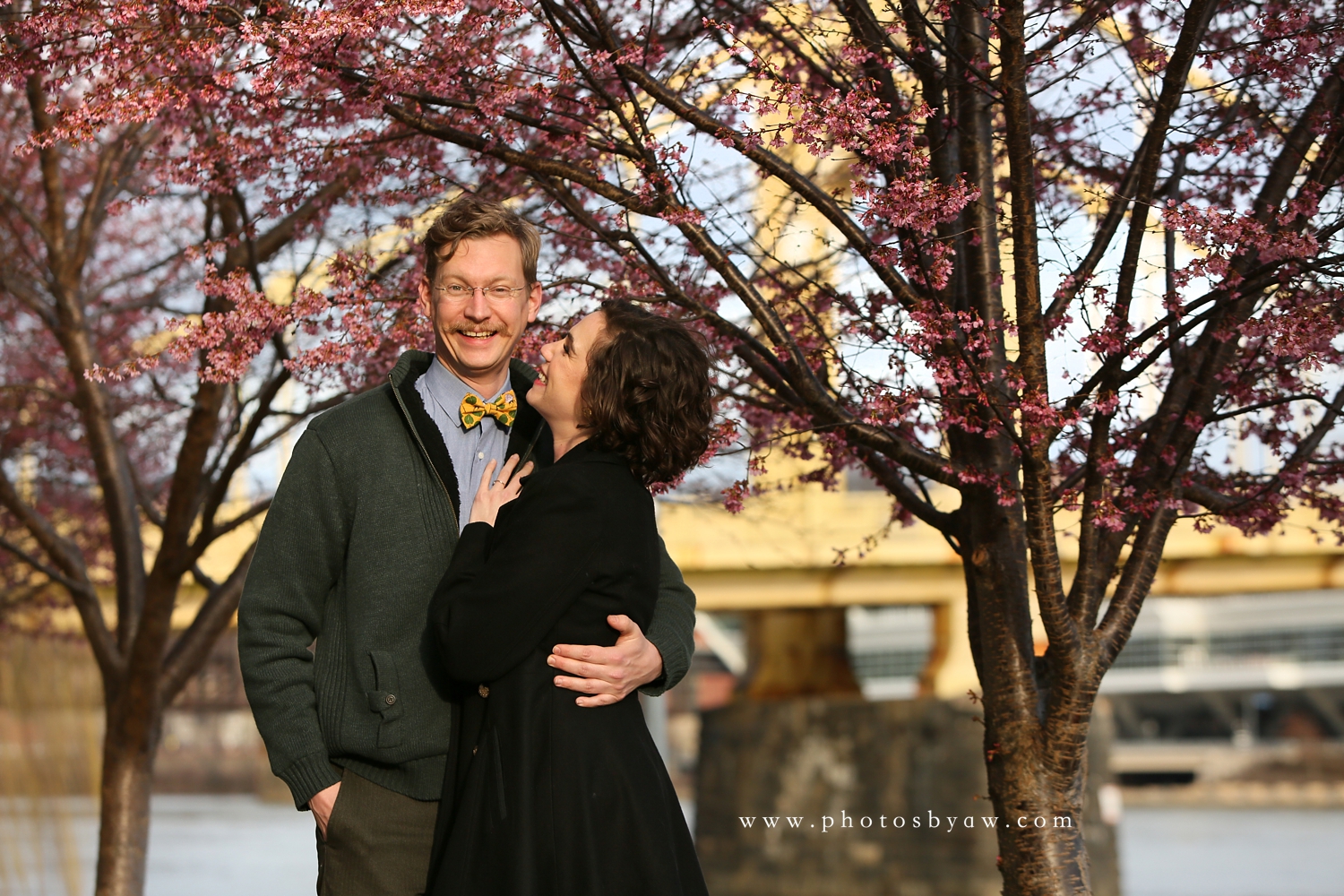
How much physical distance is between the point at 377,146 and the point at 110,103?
49.6 inches

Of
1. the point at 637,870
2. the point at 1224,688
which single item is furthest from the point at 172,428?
the point at 1224,688

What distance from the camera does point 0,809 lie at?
398 inches

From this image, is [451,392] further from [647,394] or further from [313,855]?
[313,855]

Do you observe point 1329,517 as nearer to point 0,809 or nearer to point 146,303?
point 146,303

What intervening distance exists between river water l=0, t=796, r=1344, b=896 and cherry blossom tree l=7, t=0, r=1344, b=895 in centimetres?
792

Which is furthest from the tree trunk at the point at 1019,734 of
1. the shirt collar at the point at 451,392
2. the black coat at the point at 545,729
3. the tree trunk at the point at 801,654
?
the tree trunk at the point at 801,654

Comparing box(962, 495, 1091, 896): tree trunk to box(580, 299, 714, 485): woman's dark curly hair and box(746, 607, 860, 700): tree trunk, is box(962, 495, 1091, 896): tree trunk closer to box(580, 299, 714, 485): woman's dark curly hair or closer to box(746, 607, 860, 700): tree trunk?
box(580, 299, 714, 485): woman's dark curly hair

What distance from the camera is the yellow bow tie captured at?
3004 millimetres

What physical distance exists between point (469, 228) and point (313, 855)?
26.1 m

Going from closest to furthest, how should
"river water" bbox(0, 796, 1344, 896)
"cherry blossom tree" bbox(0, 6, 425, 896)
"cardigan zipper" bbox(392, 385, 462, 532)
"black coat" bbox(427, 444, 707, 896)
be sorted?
"black coat" bbox(427, 444, 707, 896) → "cardigan zipper" bbox(392, 385, 462, 532) → "cherry blossom tree" bbox(0, 6, 425, 896) → "river water" bbox(0, 796, 1344, 896)

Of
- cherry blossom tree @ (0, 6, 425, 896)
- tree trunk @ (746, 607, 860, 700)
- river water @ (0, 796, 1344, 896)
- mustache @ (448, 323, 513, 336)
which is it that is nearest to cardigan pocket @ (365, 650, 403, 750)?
mustache @ (448, 323, 513, 336)

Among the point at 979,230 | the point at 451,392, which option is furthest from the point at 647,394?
the point at 979,230

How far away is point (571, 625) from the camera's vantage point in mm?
2719

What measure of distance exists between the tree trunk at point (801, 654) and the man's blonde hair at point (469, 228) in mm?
20999
